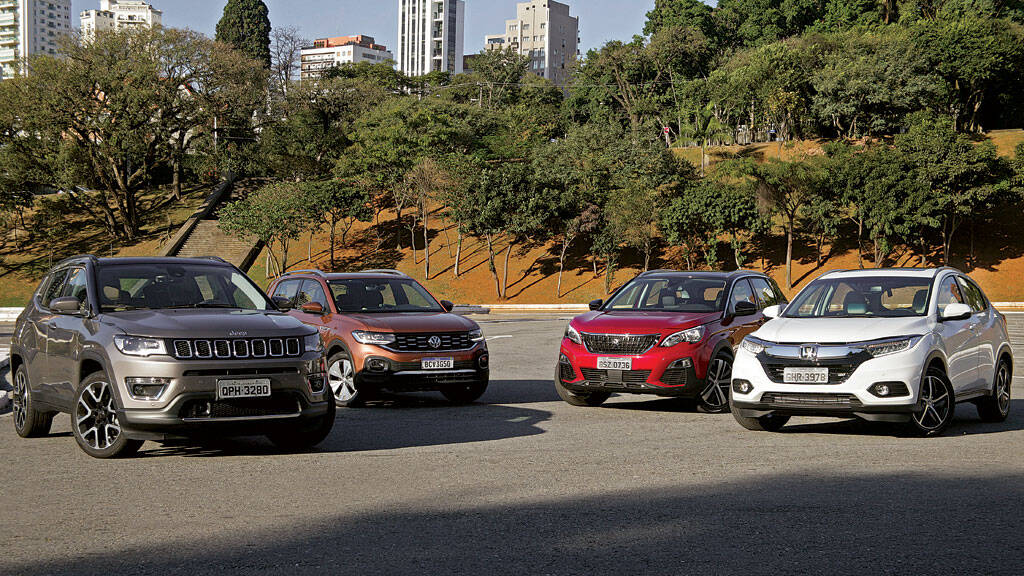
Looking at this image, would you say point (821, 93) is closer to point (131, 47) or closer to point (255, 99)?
point (255, 99)

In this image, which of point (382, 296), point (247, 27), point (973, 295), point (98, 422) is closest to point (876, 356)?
point (973, 295)

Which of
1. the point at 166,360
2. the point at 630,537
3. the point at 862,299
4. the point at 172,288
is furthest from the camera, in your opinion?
the point at 862,299

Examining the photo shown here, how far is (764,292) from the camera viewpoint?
14273 millimetres

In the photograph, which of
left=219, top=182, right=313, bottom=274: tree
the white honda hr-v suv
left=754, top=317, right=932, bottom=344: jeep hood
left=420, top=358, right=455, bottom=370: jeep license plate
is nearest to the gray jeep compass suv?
left=420, top=358, right=455, bottom=370: jeep license plate

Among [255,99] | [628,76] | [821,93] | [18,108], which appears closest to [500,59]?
[628,76]

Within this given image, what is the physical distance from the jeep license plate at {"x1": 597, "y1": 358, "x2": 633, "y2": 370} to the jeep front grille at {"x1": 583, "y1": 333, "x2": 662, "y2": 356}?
4.2 inches

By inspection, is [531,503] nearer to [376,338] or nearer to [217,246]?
[376,338]

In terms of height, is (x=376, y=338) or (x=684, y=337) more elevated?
(x=684, y=337)

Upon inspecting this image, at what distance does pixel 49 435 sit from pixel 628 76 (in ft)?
260

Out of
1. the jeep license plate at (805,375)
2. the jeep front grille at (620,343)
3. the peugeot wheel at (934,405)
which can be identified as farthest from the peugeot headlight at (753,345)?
the jeep front grille at (620,343)

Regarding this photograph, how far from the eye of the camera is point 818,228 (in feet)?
180

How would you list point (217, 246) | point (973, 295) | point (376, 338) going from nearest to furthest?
point (973, 295)
point (376, 338)
point (217, 246)

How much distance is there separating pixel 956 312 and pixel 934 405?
39.6 inches

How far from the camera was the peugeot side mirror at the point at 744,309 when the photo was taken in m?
12.8
